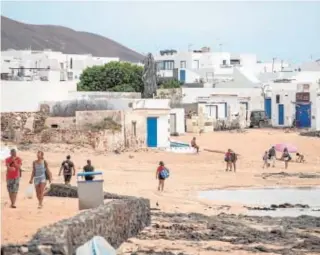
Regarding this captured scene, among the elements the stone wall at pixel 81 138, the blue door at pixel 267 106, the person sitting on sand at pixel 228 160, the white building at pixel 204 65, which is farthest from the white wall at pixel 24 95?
the white building at pixel 204 65

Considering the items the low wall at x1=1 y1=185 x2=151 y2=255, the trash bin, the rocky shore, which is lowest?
the rocky shore

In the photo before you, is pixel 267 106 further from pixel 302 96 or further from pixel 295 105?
pixel 302 96

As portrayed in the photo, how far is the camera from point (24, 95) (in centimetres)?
3962

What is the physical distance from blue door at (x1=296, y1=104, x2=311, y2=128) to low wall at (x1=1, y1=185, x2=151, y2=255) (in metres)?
36.0

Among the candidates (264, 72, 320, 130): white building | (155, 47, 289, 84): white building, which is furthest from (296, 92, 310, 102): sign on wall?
(155, 47, 289, 84): white building

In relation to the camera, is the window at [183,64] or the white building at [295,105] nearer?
the white building at [295,105]

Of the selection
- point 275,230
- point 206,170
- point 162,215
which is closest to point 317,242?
point 275,230

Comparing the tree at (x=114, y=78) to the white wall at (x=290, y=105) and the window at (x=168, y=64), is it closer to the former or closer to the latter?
the white wall at (x=290, y=105)

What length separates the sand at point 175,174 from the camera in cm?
1323

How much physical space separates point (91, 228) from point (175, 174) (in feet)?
59.5

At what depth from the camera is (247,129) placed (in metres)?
49.1

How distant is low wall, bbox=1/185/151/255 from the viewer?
946 centimetres

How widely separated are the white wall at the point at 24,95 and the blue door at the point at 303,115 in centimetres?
1769

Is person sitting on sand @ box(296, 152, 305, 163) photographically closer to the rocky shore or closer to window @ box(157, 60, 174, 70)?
the rocky shore
